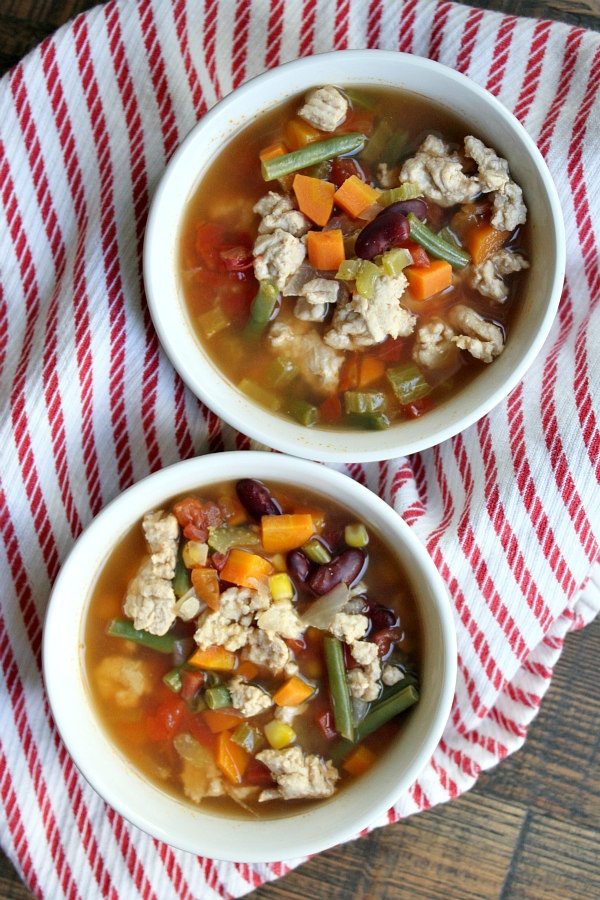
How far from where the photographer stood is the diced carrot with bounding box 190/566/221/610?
8.51 feet

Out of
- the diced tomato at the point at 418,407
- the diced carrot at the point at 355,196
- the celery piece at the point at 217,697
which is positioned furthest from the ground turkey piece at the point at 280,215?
the celery piece at the point at 217,697

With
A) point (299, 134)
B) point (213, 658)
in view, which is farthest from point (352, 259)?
point (213, 658)

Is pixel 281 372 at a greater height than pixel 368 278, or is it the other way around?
pixel 368 278

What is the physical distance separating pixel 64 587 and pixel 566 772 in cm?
181

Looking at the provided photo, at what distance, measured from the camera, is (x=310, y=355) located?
2559 millimetres

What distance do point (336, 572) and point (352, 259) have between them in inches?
33.0

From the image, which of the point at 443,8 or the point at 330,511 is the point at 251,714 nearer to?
the point at 330,511

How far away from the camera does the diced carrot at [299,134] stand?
2508 millimetres

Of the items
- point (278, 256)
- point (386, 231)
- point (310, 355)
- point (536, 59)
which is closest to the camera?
point (386, 231)

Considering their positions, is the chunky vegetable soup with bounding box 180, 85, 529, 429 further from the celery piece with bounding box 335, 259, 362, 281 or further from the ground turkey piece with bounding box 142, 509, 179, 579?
the ground turkey piece with bounding box 142, 509, 179, 579

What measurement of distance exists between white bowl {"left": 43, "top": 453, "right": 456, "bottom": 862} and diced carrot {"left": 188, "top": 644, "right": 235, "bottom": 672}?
0.35m

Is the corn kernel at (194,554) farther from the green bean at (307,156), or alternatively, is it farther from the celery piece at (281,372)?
the green bean at (307,156)

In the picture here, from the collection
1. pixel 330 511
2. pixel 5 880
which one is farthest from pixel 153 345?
pixel 5 880

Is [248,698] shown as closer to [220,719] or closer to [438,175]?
[220,719]
